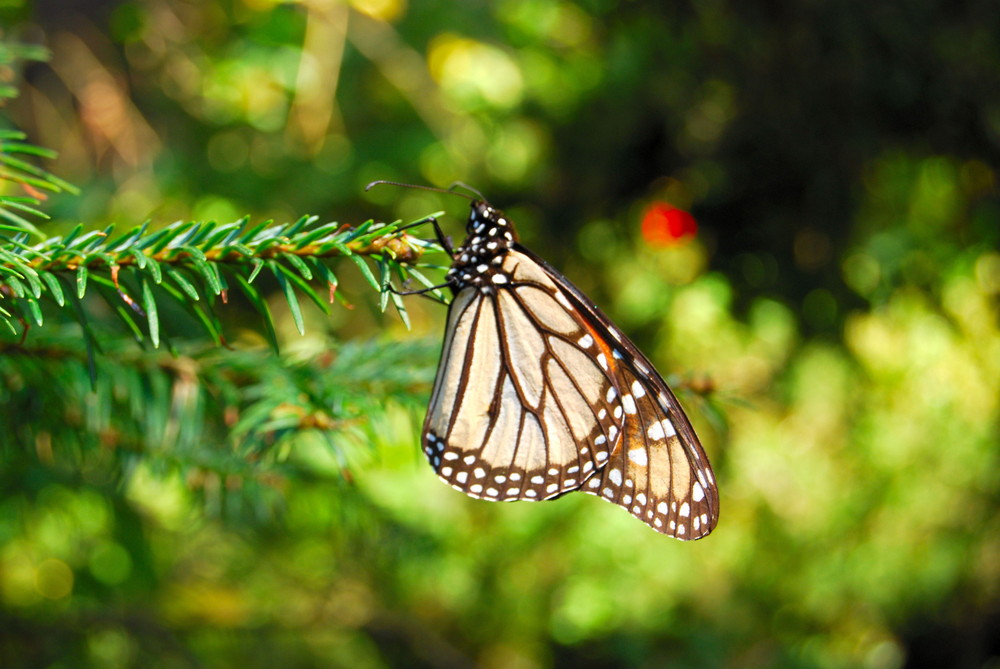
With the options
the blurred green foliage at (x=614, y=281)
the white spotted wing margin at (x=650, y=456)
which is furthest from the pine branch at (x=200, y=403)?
the blurred green foliage at (x=614, y=281)

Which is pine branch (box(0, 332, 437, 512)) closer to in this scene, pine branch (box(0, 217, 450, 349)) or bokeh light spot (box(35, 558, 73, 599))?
pine branch (box(0, 217, 450, 349))

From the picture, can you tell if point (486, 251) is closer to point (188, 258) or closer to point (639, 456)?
point (639, 456)

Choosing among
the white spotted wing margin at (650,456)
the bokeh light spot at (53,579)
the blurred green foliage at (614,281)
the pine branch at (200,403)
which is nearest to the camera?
the pine branch at (200,403)

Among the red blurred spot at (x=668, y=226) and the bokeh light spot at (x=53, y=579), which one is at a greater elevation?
→ the red blurred spot at (x=668, y=226)

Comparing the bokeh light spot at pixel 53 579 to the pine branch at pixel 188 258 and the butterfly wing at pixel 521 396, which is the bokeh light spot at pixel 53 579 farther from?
the pine branch at pixel 188 258

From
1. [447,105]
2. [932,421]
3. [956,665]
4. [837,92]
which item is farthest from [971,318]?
[447,105]

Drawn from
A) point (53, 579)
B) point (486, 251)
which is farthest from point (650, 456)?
point (53, 579)

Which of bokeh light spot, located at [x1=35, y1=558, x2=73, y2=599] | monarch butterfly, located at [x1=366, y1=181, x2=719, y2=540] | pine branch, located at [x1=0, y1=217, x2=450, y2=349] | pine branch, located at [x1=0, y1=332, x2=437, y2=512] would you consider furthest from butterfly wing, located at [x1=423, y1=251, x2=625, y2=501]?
bokeh light spot, located at [x1=35, y1=558, x2=73, y2=599]

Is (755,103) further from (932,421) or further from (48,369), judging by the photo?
(48,369)
